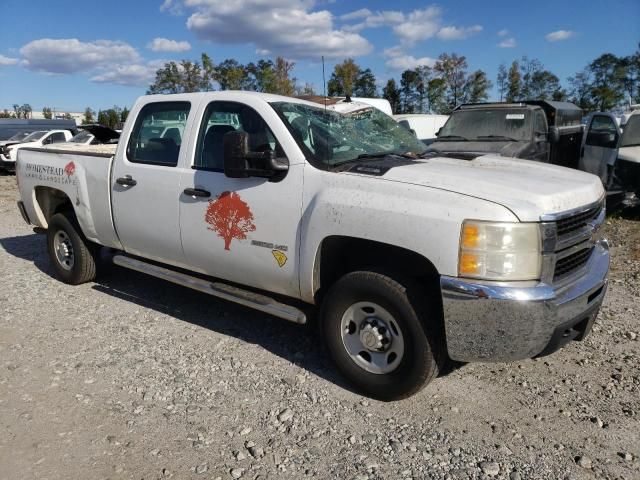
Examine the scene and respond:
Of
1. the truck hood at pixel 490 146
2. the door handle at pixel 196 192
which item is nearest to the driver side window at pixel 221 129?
the door handle at pixel 196 192

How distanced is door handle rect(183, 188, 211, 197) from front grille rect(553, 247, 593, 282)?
250cm

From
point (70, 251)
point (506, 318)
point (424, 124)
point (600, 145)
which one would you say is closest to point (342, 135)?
point (506, 318)

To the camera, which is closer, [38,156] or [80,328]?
[80,328]

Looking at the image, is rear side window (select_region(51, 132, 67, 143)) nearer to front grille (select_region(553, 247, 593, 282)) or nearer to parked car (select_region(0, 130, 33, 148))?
parked car (select_region(0, 130, 33, 148))

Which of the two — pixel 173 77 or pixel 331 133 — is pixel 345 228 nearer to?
pixel 331 133

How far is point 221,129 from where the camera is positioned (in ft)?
13.7

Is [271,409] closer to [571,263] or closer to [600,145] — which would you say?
[571,263]

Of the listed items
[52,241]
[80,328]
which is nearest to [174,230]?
[80,328]

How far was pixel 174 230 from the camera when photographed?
4359mm

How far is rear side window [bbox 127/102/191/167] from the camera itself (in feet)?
14.6

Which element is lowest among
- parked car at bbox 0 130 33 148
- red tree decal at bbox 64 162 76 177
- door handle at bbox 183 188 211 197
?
parked car at bbox 0 130 33 148

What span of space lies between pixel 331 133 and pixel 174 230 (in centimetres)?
155

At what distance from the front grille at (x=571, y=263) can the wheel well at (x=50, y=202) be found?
5.04m

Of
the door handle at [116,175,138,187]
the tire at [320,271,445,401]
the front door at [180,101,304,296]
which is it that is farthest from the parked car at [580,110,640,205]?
the door handle at [116,175,138,187]
